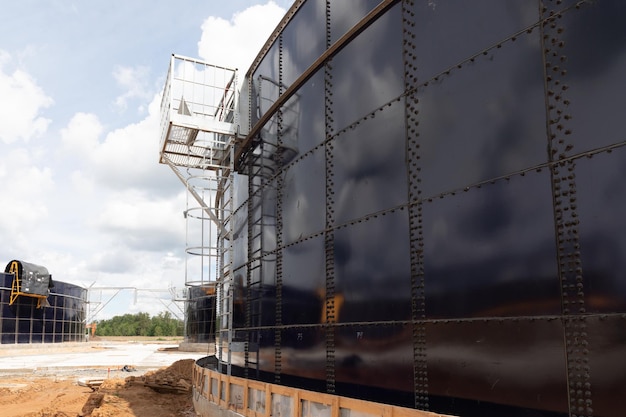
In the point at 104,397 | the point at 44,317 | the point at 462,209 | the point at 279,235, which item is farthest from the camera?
the point at 44,317

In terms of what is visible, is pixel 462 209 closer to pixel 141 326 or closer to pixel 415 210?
pixel 415 210

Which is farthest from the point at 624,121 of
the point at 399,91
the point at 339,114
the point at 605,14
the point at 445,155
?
the point at 339,114

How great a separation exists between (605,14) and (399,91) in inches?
113

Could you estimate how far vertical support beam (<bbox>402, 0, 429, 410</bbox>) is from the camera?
645 centimetres

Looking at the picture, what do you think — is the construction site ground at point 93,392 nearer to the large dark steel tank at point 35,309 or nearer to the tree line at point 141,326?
the large dark steel tank at point 35,309

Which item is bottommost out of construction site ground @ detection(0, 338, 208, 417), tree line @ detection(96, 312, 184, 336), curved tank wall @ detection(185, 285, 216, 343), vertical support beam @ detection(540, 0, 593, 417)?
tree line @ detection(96, 312, 184, 336)

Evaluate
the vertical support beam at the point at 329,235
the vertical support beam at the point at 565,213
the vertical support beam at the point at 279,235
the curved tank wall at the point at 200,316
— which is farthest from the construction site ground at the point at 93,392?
the curved tank wall at the point at 200,316

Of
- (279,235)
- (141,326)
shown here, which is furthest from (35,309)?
(141,326)

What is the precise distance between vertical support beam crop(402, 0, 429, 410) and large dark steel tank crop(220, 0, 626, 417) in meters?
0.02

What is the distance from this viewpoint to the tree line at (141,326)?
12875cm

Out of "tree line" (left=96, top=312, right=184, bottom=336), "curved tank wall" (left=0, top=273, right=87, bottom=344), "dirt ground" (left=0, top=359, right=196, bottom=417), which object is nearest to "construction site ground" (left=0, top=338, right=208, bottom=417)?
"dirt ground" (left=0, top=359, right=196, bottom=417)

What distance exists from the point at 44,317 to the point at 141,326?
316 feet

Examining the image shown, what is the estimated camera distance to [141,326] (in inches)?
5453

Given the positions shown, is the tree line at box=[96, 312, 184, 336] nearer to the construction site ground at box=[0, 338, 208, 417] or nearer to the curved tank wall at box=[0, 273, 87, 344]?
the curved tank wall at box=[0, 273, 87, 344]
